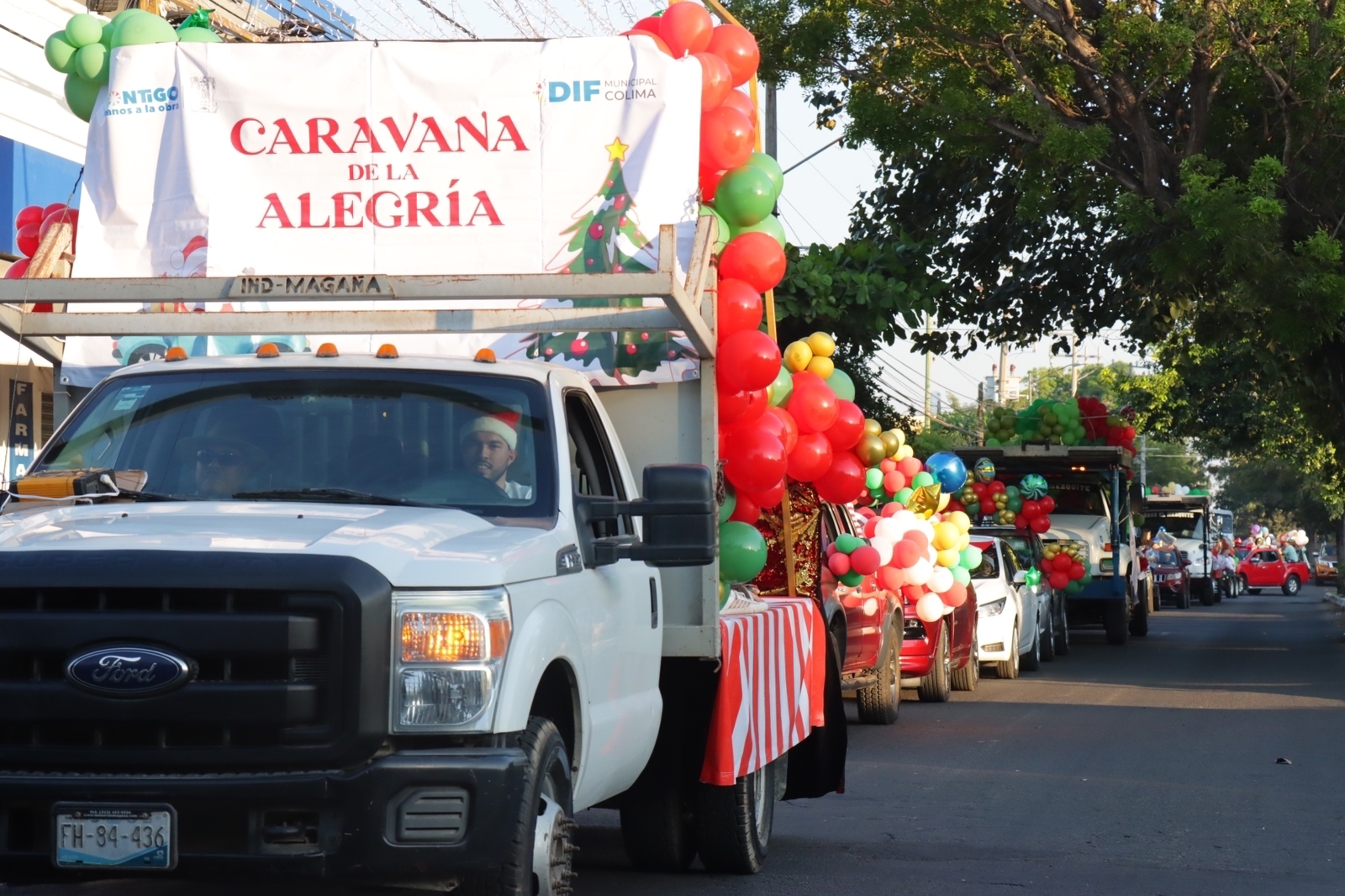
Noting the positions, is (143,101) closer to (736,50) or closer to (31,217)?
(31,217)

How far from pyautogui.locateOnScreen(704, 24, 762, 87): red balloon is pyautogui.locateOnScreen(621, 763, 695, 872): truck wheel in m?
3.44

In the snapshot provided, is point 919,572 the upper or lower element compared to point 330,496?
lower

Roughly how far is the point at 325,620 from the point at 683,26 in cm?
439

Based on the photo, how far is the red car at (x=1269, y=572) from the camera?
224 feet

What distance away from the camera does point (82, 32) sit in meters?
8.62

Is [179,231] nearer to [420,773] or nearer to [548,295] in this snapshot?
[548,295]

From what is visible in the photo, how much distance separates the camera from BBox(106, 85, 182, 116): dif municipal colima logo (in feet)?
26.7

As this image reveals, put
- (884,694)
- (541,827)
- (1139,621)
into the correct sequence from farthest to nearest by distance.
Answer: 1. (1139,621)
2. (884,694)
3. (541,827)

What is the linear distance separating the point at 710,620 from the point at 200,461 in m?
2.07

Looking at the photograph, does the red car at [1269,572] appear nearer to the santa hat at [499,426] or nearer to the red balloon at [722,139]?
the red balloon at [722,139]

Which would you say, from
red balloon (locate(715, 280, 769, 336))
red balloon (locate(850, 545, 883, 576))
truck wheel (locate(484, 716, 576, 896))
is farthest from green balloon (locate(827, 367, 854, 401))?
truck wheel (locate(484, 716, 576, 896))

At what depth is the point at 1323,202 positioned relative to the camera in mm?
21531

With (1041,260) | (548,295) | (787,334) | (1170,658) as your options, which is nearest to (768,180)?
(548,295)

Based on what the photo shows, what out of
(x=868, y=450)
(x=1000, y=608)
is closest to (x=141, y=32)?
(x=868, y=450)
